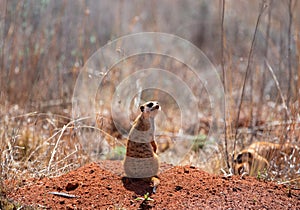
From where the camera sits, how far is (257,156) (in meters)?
3.44

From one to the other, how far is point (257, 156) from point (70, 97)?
264 cm

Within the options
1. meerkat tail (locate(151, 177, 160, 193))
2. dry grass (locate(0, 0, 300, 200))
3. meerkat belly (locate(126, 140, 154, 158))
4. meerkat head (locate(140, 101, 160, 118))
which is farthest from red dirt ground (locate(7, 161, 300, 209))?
meerkat head (locate(140, 101, 160, 118))

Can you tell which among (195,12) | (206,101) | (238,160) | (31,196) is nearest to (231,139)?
(238,160)

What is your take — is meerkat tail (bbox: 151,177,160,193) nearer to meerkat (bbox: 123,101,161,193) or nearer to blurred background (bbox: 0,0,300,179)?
meerkat (bbox: 123,101,161,193)

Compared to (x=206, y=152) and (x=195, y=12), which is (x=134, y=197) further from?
(x=195, y=12)

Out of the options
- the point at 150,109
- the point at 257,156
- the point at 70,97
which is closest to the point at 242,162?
the point at 257,156

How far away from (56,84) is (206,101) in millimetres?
2103

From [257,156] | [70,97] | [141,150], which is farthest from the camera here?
[70,97]

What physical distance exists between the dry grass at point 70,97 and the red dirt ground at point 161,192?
0.29m

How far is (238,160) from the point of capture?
356 cm

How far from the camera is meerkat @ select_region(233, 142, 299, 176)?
3426 millimetres

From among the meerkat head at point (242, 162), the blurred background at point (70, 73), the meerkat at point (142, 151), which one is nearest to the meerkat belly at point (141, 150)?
the meerkat at point (142, 151)

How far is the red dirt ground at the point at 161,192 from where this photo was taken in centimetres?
253

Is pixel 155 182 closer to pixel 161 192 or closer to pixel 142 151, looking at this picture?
pixel 161 192
